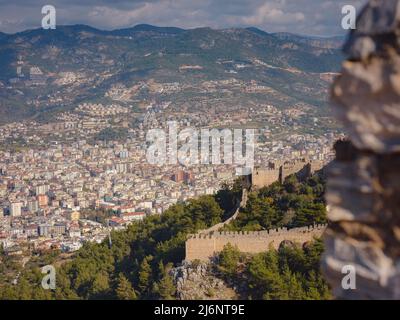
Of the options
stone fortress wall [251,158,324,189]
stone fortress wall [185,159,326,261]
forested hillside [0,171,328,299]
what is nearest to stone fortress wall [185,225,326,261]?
stone fortress wall [185,159,326,261]

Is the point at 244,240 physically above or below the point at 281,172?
below

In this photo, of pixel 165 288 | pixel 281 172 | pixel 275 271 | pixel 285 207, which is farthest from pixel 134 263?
pixel 275 271

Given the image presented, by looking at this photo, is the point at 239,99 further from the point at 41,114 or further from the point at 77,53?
the point at 77,53

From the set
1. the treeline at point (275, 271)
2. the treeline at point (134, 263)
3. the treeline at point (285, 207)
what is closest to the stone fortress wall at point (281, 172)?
the treeline at point (285, 207)

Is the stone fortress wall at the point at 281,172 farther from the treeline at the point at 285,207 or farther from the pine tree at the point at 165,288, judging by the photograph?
the pine tree at the point at 165,288

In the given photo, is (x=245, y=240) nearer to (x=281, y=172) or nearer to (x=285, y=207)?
(x=285, y=207)
